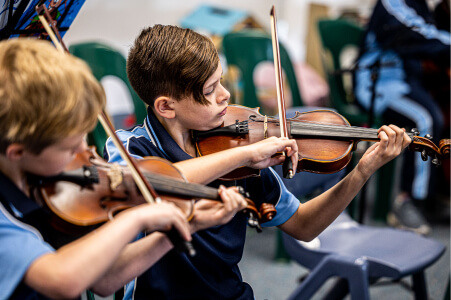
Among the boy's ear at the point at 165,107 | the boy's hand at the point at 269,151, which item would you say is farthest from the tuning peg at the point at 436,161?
the boy's ear at the point at 165,107

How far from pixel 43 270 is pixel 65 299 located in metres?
0.04

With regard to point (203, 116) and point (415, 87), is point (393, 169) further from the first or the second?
point (203, 116)

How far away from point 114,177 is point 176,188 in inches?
3.6

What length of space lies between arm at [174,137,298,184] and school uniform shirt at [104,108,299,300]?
7cm

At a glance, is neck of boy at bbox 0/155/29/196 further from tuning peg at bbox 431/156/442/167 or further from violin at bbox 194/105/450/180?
tuning peg at bbox 431/156/442/167

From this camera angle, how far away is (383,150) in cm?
88

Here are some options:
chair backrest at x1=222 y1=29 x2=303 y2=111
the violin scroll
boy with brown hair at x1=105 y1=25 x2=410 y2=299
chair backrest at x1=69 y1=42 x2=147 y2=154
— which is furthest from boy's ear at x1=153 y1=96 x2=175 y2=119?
chair backrest at x1=222 y1=29 x2=303 y2=111

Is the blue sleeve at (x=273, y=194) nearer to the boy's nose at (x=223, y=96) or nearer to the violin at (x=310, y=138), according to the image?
the violin at (x=310, y=138)

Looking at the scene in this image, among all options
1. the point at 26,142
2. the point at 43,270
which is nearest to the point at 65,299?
the point at 43,270

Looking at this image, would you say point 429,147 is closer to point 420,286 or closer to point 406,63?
point 420,286

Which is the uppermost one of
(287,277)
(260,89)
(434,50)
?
(434,50)

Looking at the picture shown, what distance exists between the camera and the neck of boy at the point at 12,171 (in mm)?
563

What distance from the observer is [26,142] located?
53 centimetres

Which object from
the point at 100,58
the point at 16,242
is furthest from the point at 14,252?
the point at 100,58
